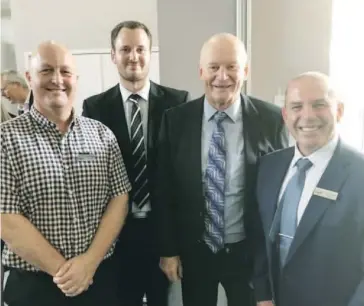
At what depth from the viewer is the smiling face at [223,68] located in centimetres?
157

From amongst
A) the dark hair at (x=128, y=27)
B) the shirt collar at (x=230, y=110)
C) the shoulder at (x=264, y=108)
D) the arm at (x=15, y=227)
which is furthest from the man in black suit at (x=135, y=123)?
the arm at (x=15, y=227)

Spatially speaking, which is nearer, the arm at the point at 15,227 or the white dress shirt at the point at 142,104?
the arm at the point at 15,227

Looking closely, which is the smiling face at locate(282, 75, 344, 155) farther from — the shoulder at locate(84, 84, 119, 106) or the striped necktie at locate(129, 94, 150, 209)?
the shoulder at locate(84, 84, 119, 106)

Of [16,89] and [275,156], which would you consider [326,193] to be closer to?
[275,156]

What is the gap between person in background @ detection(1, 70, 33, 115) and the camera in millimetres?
1634

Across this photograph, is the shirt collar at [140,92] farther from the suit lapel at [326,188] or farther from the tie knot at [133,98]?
the suit lapel at [326,188]

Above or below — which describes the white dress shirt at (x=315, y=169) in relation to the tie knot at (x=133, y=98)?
below

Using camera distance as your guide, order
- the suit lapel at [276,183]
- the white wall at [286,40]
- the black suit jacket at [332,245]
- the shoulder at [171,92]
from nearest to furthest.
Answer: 1. the black suit jacket at [332,245]
2. the suit lapel at [276,183]
3. the white wall at [286,40]
4. the shoulder at [171,92]

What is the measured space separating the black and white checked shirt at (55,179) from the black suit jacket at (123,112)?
0.19 m

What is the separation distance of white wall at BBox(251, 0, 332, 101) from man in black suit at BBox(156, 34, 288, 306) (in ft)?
0.69

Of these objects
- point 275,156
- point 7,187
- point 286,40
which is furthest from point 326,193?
point 7,187

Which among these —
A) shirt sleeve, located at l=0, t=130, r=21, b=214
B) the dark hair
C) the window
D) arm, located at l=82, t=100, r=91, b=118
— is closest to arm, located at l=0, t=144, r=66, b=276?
shirt sleeve, located at l=0, t=130, r=21, b=214

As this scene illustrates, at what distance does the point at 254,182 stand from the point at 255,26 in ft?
2.33

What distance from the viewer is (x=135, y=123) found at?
1.78m
